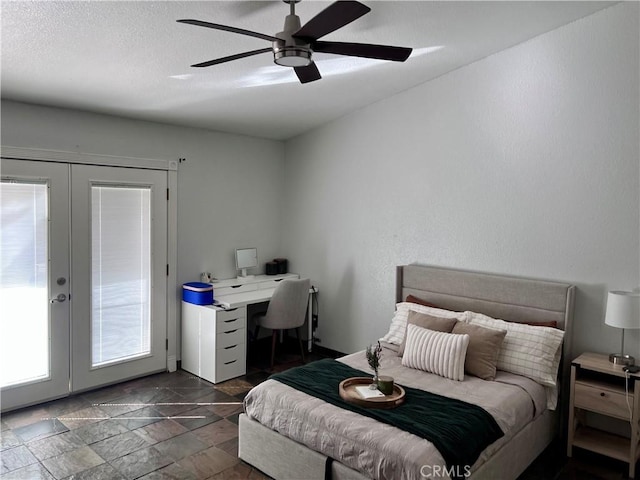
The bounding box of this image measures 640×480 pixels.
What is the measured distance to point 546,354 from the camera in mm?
3229

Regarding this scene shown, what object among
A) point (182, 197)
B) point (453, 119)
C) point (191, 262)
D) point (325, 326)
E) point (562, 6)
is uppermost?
point (562, 6)

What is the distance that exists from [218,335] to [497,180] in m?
2.82

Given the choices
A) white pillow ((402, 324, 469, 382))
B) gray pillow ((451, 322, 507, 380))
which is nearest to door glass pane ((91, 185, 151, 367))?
white pillow ((402, 324, 469, 382))

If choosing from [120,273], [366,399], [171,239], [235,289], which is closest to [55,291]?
[120,273]

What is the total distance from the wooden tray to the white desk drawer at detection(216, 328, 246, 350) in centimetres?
172

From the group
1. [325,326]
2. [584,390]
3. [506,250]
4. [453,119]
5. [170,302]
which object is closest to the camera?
[584,390]

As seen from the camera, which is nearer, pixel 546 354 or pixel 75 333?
pixel 546 354

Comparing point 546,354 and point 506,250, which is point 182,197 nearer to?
point 506,250

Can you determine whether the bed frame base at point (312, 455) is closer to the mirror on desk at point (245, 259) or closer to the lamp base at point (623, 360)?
the lamp base at point (623, 360)

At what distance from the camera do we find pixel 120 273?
4.30 metres

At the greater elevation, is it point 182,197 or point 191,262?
point 182,197

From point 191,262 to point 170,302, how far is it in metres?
0.46

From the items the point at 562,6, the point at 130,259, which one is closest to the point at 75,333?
the point at 130,259

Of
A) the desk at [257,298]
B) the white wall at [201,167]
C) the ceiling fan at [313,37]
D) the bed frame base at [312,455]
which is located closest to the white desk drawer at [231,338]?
the desk at [257,298]
